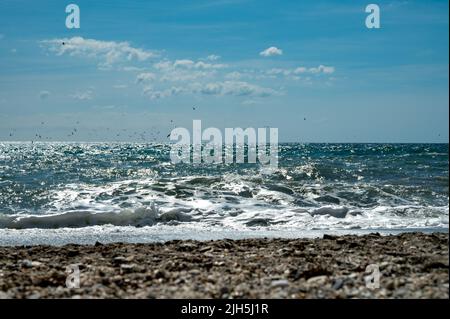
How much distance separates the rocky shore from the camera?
5410mm

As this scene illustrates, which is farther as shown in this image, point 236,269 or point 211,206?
point 211,206

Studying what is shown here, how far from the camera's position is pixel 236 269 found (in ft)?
21.7

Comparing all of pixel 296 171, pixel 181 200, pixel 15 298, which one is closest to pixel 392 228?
pixel 181 200

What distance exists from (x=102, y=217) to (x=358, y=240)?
7.44 metres

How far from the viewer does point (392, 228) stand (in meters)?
13.1

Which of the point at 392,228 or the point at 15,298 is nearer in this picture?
the point at 15,298

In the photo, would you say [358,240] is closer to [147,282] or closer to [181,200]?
[147,282]

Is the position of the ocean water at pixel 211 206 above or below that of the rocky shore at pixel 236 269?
below

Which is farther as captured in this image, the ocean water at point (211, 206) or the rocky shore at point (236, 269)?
the ocean water at point (211, 206)

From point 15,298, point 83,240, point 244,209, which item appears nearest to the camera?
point 15,298

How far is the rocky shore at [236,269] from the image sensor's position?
541 centimetres

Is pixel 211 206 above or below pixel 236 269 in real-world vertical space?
below

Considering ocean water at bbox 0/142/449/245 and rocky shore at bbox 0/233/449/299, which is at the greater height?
rocky shore at bbox 0/233/449/299

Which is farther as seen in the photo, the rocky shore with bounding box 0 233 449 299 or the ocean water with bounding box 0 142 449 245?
the ocean water with bounding box 0 142 449 245
